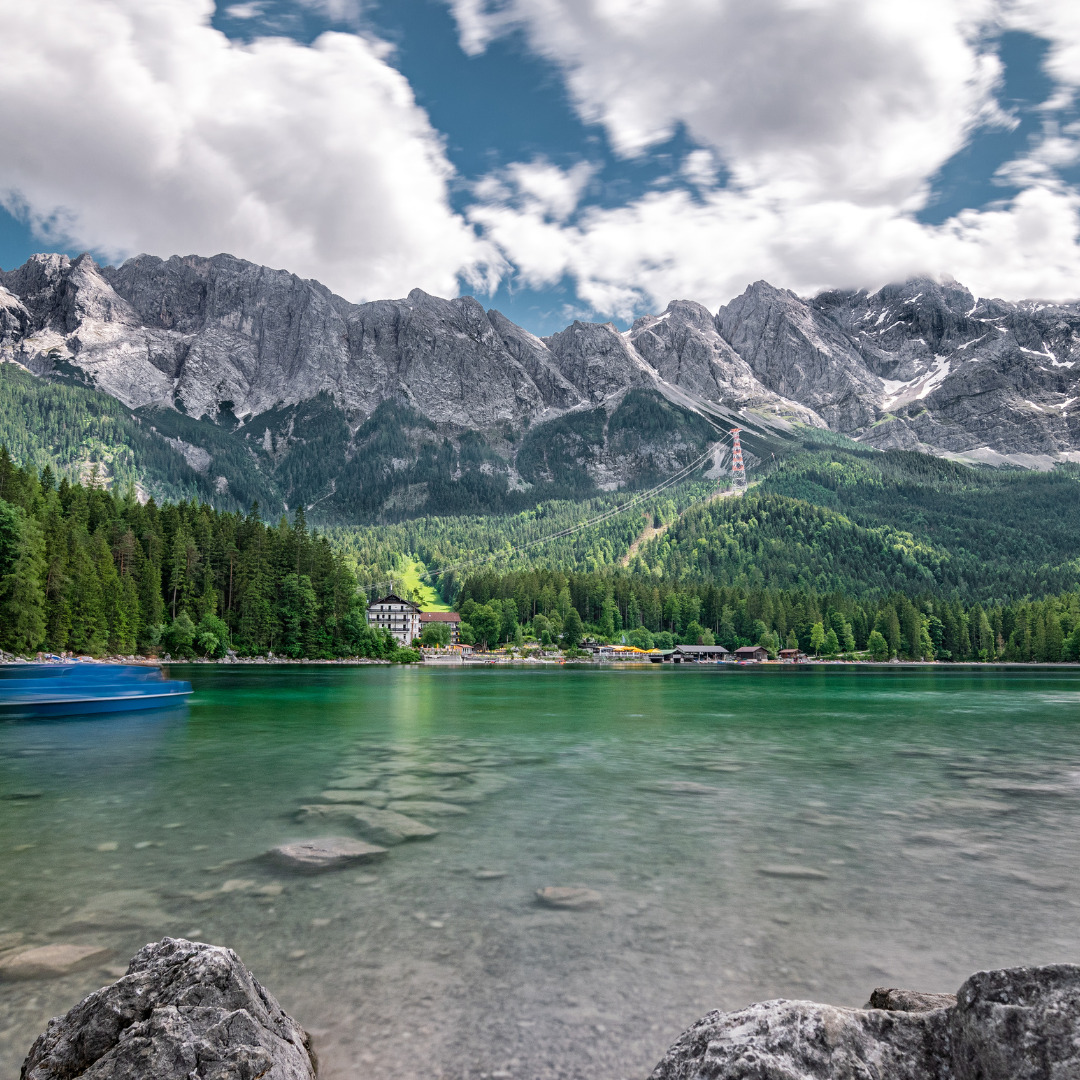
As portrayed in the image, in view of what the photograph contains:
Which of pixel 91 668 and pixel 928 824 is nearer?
pixel 928 824

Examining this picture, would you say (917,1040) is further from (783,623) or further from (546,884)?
(783,623)

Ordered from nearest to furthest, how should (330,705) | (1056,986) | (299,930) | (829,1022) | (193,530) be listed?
(1056,986) → (829,1022) → (299,930) → (330,705) → (193,530)

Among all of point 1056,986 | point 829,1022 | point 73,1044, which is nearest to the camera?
point 1056,986

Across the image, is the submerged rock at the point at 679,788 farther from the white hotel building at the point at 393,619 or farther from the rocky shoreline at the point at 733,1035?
the white hotel building at the point at 393,619

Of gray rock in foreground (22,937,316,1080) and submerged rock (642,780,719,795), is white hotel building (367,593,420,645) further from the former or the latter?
gray rock in foreground (22,937,316,1080)

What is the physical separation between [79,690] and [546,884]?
146 feet

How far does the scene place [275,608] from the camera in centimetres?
12206

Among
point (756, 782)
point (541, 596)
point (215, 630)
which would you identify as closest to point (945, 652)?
point (541, 596)

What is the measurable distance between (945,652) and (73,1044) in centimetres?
21843

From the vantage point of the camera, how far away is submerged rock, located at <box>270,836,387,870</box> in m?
13.3

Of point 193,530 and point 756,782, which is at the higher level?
point 193,530

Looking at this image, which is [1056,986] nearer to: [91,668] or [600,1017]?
[600,1017]

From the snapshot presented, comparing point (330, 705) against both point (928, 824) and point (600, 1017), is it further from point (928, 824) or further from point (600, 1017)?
point (600, 1017)

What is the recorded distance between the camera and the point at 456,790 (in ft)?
70.1
